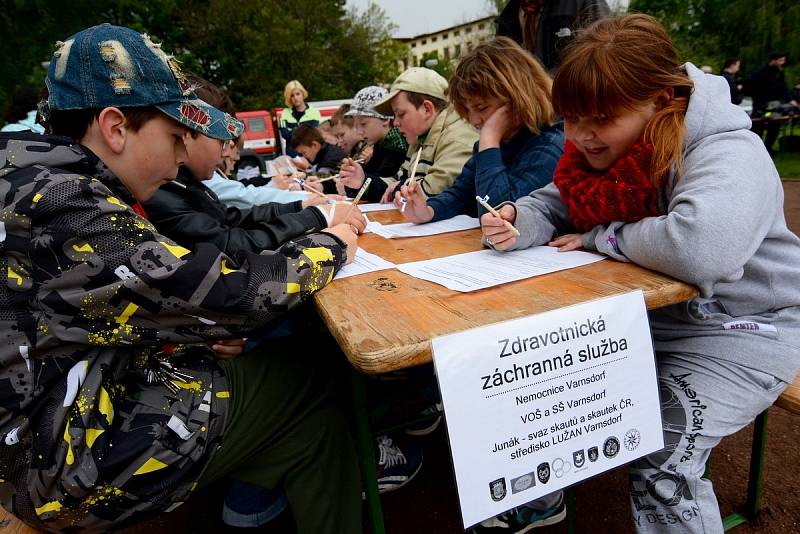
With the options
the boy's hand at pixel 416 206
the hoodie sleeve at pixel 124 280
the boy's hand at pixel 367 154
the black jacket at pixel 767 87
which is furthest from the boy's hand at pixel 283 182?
the black jacket at pixel 767 87

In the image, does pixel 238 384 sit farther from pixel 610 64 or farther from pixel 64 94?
pixel 610 64

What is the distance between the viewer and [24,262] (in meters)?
0.89

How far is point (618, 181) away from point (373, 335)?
769 mm

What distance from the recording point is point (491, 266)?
1210 mm

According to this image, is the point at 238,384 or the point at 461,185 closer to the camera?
the point at 238,384

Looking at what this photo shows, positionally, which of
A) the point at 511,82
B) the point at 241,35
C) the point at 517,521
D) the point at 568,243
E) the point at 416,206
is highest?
the point at 241,35

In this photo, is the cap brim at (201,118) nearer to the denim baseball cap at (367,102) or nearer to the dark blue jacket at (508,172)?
the dark blue jacket at (508,172)

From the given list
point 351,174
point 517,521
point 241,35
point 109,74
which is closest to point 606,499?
Answer: point 517,521

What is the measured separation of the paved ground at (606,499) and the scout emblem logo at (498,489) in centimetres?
99

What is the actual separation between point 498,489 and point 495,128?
1.31 m

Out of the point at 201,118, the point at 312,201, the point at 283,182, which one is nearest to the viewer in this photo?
the point at 201,118

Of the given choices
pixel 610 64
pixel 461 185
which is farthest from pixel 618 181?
pixel 461 185

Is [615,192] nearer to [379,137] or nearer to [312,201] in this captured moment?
[312,201]

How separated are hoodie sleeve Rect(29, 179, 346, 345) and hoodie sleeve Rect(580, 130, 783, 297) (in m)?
0.81
